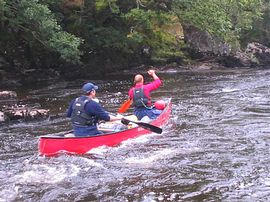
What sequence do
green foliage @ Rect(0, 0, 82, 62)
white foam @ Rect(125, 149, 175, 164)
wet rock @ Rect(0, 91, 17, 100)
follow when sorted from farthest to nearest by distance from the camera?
green foliage @ Rect(0, 0, 82, 62)
wet rock @ Rect(0, 91, 17, 100)
white foam @ Rect(125, 149, 175, 164)

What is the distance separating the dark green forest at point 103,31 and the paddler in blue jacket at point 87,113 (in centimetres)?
939

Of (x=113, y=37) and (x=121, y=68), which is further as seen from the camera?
(x=121, y=68)

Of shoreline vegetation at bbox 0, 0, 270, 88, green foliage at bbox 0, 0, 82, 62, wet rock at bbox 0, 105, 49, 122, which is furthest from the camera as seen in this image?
shoreline vegetation at bbox 0, 0, 270, 88

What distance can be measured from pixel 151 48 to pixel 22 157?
1827cm

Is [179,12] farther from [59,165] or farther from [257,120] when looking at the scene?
[59,165]

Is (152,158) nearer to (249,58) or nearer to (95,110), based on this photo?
(95,110)

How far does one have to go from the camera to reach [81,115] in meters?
9.54

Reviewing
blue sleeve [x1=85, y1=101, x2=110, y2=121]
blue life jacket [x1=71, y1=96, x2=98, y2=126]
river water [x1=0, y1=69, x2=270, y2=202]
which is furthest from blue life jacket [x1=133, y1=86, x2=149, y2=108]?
blue sleeve [x1=85, y1=101, x2=110, y2=121]

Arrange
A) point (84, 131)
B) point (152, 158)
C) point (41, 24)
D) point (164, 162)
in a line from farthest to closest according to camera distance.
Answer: point (41, 24)
point (84, 131)
point (152, 158)
point (164, 162)

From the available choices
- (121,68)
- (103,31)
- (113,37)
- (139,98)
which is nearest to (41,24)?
(113,37)

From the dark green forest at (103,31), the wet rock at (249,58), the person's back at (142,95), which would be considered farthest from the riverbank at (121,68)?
the person's back at (142,95)

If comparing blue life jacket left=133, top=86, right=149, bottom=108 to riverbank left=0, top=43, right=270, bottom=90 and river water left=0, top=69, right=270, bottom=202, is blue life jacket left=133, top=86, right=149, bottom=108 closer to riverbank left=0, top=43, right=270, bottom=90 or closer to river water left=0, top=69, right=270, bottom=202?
river water left=0, top=69, right=270, bottom=202

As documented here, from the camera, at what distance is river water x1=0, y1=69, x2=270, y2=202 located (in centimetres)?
720

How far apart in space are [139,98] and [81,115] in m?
2.53
